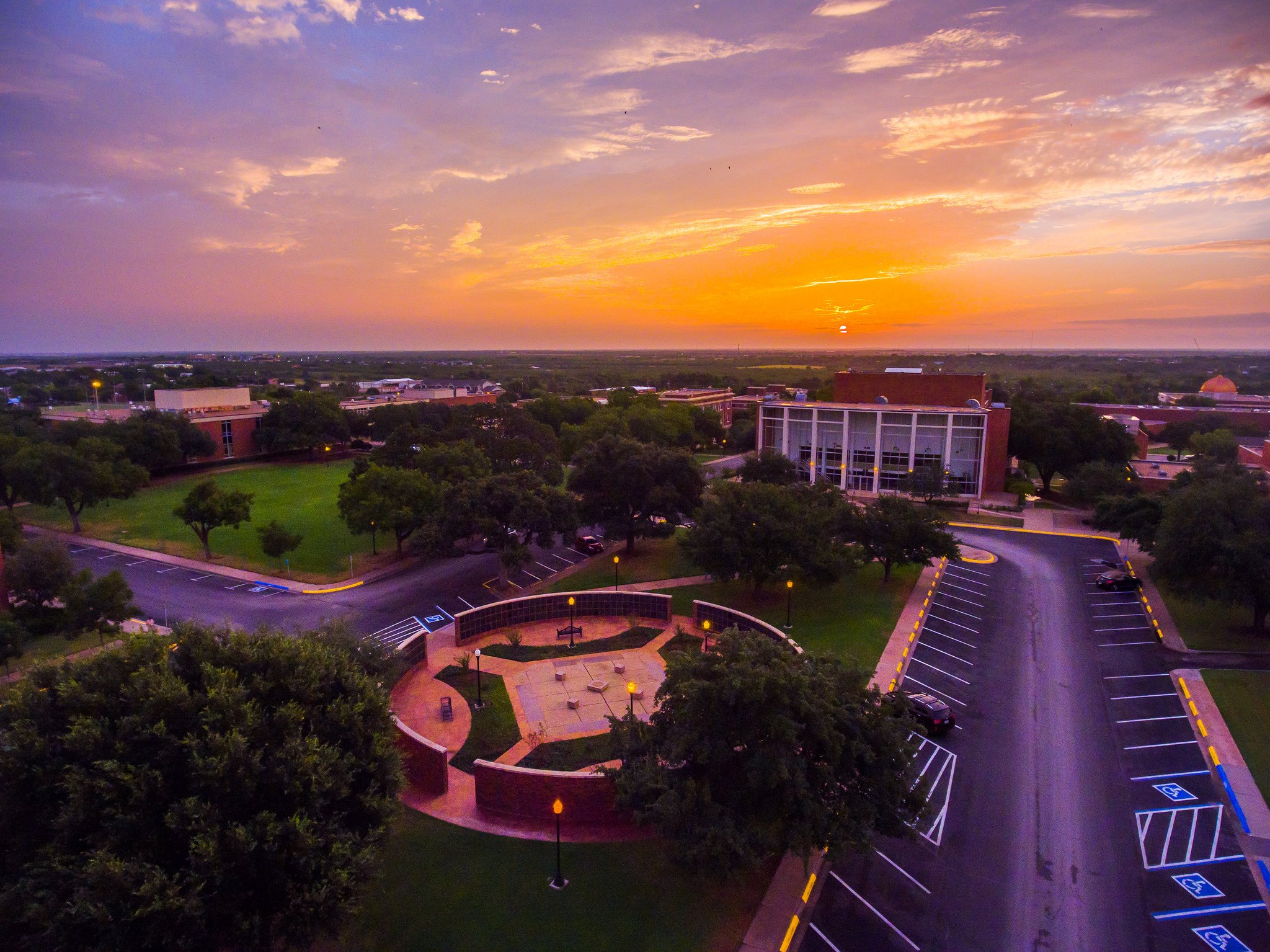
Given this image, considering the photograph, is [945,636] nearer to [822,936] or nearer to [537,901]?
[822,936]

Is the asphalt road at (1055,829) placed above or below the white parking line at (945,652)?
below

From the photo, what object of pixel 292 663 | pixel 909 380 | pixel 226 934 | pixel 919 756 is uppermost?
pixel 909 380

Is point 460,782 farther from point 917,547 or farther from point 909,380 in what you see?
point 909,380

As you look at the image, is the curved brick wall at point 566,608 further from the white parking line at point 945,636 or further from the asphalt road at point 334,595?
the white parking line at point 945,636

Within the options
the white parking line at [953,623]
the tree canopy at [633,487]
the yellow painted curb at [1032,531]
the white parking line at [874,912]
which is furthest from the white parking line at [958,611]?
the white parking line at [874,912]

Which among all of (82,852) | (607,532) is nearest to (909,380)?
(607,532)

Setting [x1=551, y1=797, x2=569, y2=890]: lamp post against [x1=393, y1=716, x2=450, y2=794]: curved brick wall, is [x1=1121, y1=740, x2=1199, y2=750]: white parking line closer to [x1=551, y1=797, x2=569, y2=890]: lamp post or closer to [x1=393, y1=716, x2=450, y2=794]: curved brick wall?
[x1=551, y1=797, x2=569, y2=890]: lamp post

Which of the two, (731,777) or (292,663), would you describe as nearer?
(292,663)
